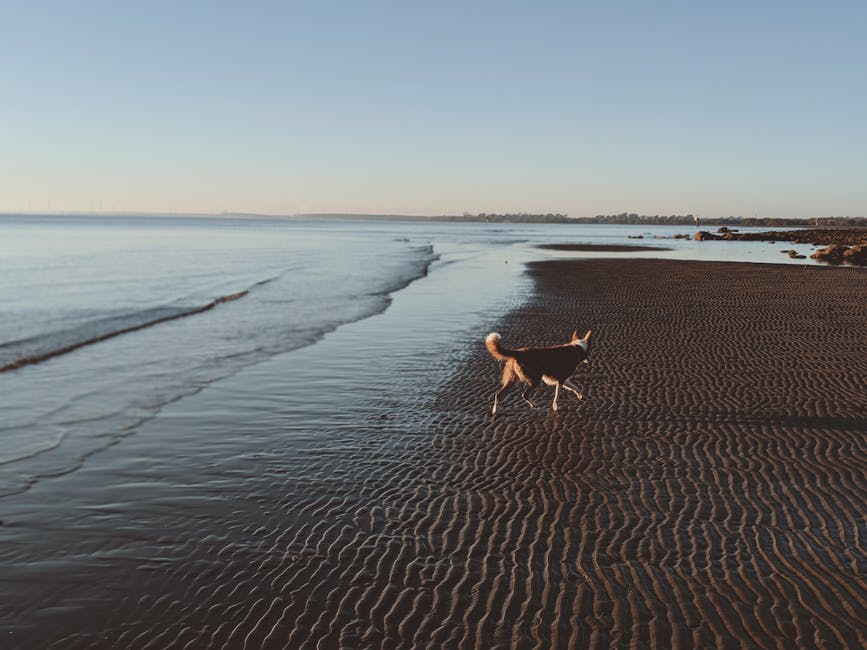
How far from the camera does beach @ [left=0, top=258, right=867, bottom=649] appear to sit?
591cm

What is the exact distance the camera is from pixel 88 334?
836 inches

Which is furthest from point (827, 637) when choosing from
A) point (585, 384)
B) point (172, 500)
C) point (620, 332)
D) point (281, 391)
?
point (620, 332)

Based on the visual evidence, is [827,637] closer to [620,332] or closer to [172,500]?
[172,500]

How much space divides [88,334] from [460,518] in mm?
18069

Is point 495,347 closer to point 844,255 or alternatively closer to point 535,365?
point 535,365

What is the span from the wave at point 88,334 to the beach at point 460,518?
666cm

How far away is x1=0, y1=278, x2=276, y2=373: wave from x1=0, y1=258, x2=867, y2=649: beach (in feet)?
21.8

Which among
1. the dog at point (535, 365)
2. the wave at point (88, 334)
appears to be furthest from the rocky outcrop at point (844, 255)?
the wave at point (88, 334)

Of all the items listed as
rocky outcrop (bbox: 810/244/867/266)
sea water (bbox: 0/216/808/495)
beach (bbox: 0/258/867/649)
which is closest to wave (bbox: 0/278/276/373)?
sea water (bbox: 0/216/808/495)

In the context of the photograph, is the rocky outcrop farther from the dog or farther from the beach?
the dog

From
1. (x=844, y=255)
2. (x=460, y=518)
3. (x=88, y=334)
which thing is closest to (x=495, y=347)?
(x=460, y=518)

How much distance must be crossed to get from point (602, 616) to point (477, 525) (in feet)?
7.13

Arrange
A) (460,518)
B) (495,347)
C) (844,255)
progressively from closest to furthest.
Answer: (460,518)
(495,347)
(844,255)

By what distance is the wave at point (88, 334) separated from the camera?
699 inches
